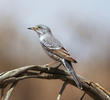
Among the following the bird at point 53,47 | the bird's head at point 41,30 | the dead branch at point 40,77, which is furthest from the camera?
the bird's head at point 41,30

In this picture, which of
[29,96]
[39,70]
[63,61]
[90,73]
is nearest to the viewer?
[39,70]

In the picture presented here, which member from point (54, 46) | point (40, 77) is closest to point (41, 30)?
point (54, 46)

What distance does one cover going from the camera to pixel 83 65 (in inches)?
102

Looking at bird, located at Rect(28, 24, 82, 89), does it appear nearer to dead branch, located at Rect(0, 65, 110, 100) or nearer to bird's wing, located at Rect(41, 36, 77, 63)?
bird's wing, located at Rect(41, 36, 77, 63)

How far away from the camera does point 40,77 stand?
0.99m

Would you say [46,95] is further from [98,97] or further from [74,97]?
[98,97]

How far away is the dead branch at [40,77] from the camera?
3.07 feet

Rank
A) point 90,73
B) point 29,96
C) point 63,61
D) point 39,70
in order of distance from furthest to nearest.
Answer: point 90,73 → point 29,96 → point 63,61 → point 39,70

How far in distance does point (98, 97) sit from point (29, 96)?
4.27 feet

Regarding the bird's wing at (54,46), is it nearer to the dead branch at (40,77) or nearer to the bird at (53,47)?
the bird at (53,47)

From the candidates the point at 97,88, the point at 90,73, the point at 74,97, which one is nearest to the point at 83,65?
the point at 90,73

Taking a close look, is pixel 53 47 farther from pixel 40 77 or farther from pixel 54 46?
pixel 40 77

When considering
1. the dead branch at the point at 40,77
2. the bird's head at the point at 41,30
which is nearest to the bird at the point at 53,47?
the bird's head at the point at 41,30

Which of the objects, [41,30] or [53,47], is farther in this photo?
[41,30]
